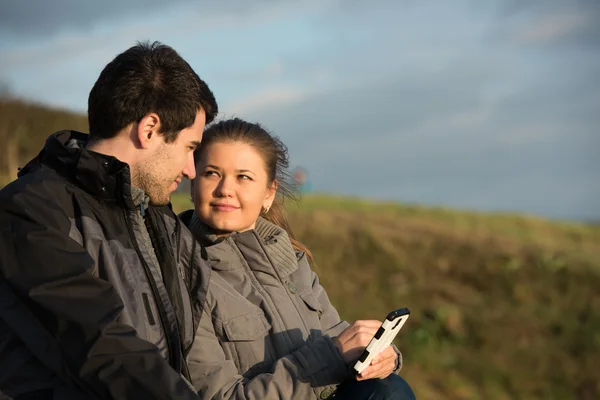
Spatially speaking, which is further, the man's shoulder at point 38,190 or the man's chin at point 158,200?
the man's chin at point 158,200

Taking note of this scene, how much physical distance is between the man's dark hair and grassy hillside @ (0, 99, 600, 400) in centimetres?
634

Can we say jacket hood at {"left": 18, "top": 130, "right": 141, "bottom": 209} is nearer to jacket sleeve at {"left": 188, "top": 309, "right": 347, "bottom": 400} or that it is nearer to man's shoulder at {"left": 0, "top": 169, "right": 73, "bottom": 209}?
man's shoulder at {"left": 0, "top": 169, "right": 73, "bottom": 209}

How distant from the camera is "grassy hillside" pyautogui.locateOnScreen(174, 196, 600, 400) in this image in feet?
31.0

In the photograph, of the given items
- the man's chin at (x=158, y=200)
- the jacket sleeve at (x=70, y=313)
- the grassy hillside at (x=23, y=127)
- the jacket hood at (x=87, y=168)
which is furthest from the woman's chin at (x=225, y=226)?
the grassy hillside at (x=23, y=127)

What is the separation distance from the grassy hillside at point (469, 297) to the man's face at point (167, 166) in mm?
6214

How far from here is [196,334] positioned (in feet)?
10.2

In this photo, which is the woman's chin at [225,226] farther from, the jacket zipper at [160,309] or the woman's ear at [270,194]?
the jacket zipper at [160,309]

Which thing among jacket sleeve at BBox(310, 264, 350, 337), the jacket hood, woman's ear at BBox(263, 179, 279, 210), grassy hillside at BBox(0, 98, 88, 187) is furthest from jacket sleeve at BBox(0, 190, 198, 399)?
grassy hillside at BBox(0, 98, 88, 187)

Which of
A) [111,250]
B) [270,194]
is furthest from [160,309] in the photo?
[270,194]

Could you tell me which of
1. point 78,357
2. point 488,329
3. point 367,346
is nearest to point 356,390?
point 367,346

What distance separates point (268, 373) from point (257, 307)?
0.91ft

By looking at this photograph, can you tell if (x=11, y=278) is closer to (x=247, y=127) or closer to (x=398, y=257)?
(x=247, y=127)

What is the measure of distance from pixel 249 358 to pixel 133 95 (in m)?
1.04

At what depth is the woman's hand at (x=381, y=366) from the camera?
10.3ft
